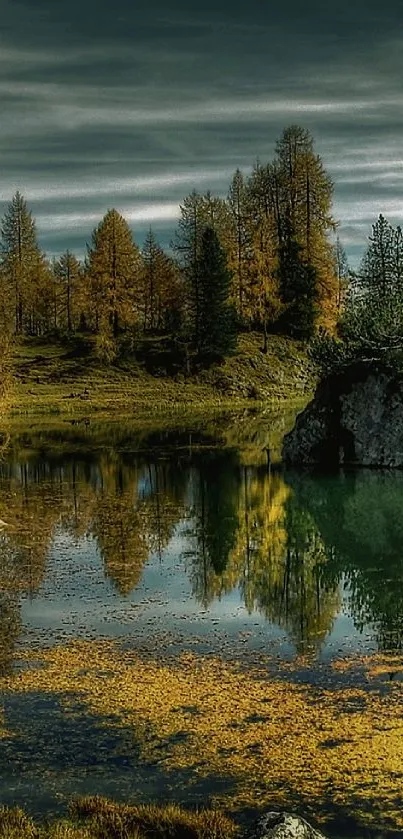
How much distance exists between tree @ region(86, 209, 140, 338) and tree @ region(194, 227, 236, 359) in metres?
9.05

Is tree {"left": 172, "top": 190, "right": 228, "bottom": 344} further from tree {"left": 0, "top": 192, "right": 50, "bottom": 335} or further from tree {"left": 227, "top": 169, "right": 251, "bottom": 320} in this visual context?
tree {"left": 0, "top": 192, "right": 50, "bottom": 335}

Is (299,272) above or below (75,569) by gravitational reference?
above

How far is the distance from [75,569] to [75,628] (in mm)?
5735

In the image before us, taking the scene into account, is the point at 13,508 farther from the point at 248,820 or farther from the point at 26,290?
the point at 26,290

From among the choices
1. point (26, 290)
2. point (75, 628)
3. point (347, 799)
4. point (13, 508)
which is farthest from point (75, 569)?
point (26, 290)

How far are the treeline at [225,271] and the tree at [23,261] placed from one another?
0.35 m

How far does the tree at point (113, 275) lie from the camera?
9362cm

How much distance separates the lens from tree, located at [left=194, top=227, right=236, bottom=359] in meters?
88.2

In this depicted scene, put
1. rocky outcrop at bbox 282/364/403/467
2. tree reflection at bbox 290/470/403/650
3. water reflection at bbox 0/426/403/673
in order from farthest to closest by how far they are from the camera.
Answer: rocky outcrop at bbox 282/364/403/467 → water reflection at bbox 0/426/403/673 → tree reflection at bbox 290/470/403/650

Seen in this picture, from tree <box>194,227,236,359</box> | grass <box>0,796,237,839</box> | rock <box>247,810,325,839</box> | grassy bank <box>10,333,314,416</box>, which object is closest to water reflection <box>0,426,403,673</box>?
grass <box>0,796,237,839</box>

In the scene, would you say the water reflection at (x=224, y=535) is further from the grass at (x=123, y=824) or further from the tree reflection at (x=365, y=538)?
the grass at (x=123, y=824)

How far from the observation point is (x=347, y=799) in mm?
12227

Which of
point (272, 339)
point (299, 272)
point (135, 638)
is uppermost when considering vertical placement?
point (299, 272)

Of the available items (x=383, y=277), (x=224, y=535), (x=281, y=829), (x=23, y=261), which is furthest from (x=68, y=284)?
(x=281, y=829)
